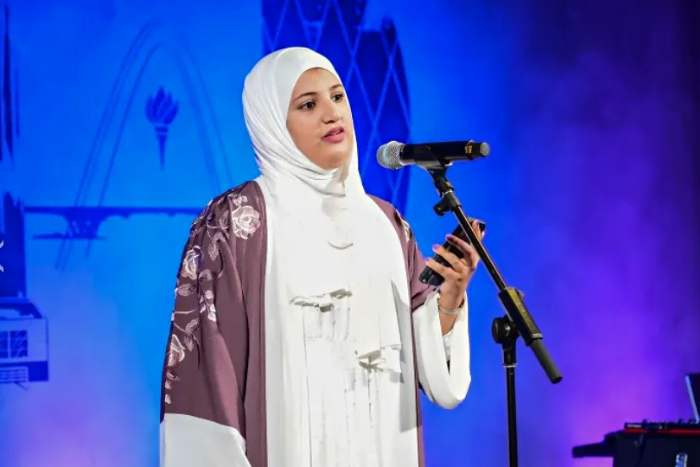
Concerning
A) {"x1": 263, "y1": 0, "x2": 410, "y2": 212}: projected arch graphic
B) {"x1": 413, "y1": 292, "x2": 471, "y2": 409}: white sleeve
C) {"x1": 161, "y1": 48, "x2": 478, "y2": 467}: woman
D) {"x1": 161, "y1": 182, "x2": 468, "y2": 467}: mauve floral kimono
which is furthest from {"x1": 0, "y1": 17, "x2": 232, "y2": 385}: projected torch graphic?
{"x1": 413, "y1": 292, "x2": 471, "y2": 409}: white sleeve

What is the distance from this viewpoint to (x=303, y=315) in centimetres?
191

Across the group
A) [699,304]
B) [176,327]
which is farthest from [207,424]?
[699,304]

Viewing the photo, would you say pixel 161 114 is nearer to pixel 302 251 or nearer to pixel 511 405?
pixel 302 251

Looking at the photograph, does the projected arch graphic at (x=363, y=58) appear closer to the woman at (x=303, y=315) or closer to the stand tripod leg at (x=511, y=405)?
the woman at (x=303, y=315)

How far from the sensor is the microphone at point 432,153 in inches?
68.2

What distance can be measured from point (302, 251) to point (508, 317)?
1.45 ft

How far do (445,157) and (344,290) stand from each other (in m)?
0.35

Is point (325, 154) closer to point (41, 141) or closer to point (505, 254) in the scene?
point (41, 141)

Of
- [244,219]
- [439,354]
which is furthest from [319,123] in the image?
[439,354]

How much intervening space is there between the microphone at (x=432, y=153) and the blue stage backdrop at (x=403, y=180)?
1.36m

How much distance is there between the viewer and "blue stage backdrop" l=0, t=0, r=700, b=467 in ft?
9.60

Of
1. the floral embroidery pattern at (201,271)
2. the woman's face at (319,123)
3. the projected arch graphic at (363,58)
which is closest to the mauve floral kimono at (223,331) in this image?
the floral embroidery pattern at (201,271)

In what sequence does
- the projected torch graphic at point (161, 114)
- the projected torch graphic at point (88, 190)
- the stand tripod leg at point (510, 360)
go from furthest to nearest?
1. the projected torch graphic at point (161, 114)
2. the projected torch graphic at point (88, 190)
3. the stand tripod leg at point (510, 360)

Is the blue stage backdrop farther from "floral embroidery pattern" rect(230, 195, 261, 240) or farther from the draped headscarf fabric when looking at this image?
"floral embroidery pattern" rect(230, 195, 261, 240)
